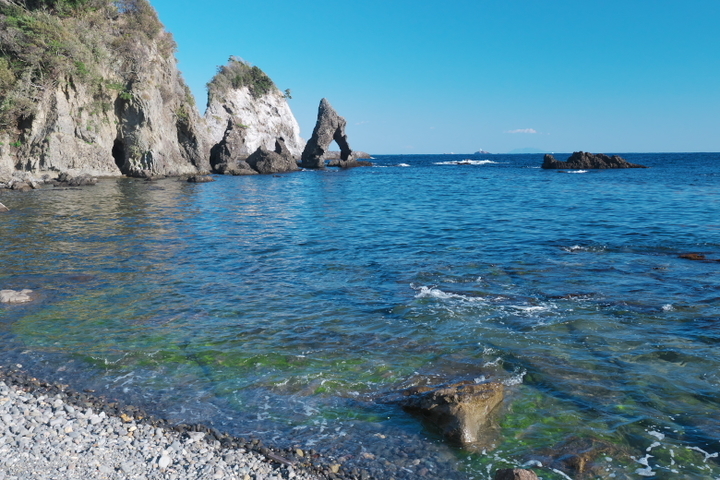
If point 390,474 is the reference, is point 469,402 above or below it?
above

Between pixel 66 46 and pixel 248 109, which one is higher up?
pixel 248 109

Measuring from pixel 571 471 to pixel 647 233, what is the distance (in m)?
15.8

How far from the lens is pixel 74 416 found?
6047 millimetres

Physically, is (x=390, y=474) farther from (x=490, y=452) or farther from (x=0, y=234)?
(x=0, y=234)

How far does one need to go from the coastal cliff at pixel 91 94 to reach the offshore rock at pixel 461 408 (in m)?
41.3

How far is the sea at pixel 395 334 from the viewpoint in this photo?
5.87 m

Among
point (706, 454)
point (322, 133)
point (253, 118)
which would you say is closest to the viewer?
point (706, 454)

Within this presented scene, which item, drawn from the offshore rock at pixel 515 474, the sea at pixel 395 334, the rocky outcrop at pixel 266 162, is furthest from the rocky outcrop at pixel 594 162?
the offshore rock at pixel 515 474

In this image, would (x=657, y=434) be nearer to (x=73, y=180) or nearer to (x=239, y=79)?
(x=73, y=180)

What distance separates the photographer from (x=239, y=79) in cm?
8612

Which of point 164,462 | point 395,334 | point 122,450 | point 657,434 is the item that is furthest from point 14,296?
point 657,434

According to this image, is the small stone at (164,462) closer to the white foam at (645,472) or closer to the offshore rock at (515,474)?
the offshore rock at (515,474)

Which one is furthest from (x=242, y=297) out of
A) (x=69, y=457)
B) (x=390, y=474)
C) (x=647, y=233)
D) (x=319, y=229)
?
(x=647, y=233)

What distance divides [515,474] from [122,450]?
4.25 meters
